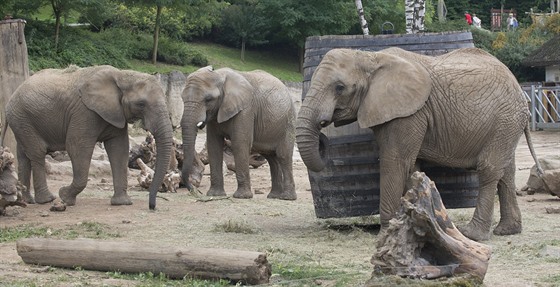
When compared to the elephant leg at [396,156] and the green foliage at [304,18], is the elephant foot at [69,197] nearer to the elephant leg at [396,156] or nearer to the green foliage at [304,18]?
the elephant leg at [396,156]

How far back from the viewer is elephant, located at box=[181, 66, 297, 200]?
1658 centimetres

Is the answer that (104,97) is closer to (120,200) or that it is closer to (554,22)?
(120,200)

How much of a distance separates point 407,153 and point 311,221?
105 inches

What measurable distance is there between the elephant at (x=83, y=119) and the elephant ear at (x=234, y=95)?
183 centimetres

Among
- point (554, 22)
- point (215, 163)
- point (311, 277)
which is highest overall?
point (311, 277)

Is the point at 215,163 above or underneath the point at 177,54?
above

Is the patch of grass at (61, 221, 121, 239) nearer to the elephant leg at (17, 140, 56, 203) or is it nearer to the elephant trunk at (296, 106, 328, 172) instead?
the elephant trunk at (296, 106, 328, 172)

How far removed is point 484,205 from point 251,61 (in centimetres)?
3296

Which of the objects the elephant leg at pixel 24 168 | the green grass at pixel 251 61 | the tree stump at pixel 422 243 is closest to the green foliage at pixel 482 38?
the green grass at pixel 251 61

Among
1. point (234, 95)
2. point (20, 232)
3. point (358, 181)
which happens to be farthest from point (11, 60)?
point (358, 181)

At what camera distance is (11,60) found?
17344mm

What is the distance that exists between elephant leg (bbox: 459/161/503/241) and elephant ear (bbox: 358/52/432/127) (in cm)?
105

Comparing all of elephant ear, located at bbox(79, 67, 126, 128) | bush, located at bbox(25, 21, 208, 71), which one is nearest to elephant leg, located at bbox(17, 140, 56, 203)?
elephant ear, located at bbox(79, 67, 126, 128)

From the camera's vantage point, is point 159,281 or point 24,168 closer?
point 159,281
